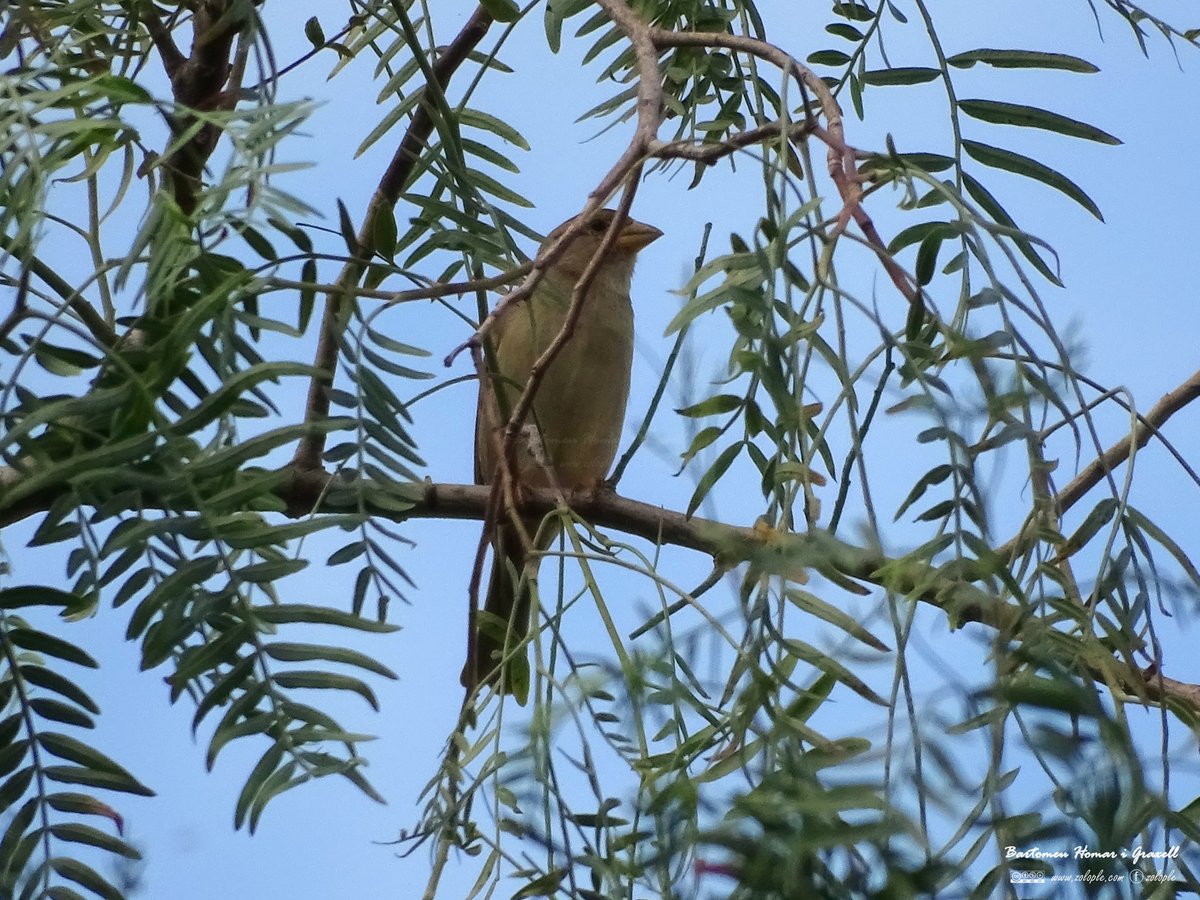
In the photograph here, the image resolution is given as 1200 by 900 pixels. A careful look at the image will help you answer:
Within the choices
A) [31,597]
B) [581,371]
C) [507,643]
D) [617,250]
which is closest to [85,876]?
[31,597]

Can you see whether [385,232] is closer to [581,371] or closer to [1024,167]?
[1024,167]

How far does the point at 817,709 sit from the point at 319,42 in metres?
1.77

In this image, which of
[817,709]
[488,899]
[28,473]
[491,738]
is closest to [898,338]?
[817,709]

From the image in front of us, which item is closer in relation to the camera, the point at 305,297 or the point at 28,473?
the point at 28,473

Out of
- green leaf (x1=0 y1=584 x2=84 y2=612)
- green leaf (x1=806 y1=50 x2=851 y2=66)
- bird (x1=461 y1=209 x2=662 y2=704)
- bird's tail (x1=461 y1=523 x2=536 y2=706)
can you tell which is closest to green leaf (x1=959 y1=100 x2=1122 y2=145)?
green leaf (x1=806 y1=50 x2=851 y2=66)

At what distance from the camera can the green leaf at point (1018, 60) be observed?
→ 6.61 feet

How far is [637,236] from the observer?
16.3 feet

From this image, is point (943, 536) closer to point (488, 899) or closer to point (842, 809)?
point (842, 809)

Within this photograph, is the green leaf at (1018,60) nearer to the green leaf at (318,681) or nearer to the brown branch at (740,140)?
the brown branch at (740,140)

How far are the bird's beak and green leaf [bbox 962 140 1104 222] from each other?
9.91ft

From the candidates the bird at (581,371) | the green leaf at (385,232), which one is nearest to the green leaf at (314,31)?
the green leaf at (385,232)

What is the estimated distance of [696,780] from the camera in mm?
1077

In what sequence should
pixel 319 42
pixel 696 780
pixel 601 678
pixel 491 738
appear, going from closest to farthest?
pixel 696 780 < pixel 601 678 < pixel 491 738 < pixel 319 42

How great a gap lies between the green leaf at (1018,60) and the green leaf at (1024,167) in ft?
0.61
